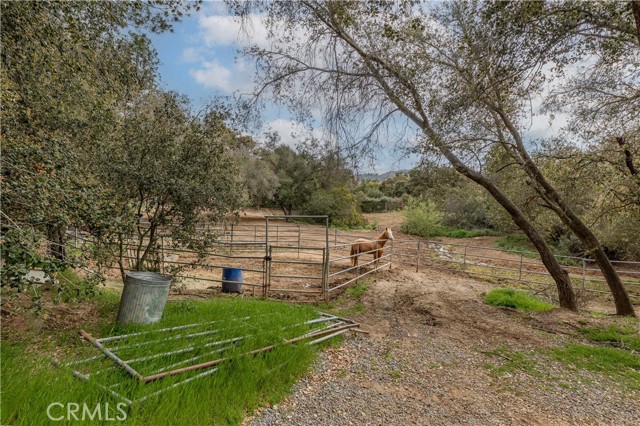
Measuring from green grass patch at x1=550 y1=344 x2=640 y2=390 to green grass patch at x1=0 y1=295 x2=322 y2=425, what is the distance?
135 inches

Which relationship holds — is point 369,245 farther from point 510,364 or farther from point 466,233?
point 466,233

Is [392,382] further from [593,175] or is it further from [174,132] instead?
[593,175]

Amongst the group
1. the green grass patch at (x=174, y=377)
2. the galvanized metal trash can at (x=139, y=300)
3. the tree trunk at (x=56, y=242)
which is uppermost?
the tree trunk at (x=56, y=242)

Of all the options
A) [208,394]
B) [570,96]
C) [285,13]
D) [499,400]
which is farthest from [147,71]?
[570,96]

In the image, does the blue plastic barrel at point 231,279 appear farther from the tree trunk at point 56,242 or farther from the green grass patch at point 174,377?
the tree trunk at point 56,242

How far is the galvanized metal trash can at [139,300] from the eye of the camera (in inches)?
148

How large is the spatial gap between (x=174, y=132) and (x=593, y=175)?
710cm

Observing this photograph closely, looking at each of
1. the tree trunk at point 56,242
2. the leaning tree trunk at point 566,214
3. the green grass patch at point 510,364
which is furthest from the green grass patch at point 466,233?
the tree trunk at point 56,242

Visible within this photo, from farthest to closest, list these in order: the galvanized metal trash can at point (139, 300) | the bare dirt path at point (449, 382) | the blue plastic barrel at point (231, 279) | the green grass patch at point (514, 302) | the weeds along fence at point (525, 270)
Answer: the weeds along fence at point (525, 270), the blue plastic barrel at point (231, 279), the green grass patch at point (514, 302), the galvanized metal trash can at point (139, 300), the bare dirt path at point (449, 382)

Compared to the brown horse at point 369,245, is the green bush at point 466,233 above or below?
below

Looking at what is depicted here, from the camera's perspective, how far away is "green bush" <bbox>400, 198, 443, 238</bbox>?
70.2ft

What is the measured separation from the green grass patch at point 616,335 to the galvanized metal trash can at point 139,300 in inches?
252

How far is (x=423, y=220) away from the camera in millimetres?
21438

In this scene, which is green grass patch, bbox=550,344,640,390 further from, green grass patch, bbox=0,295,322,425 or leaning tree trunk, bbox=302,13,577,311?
green grass patch, bbox=0,295,322,425
